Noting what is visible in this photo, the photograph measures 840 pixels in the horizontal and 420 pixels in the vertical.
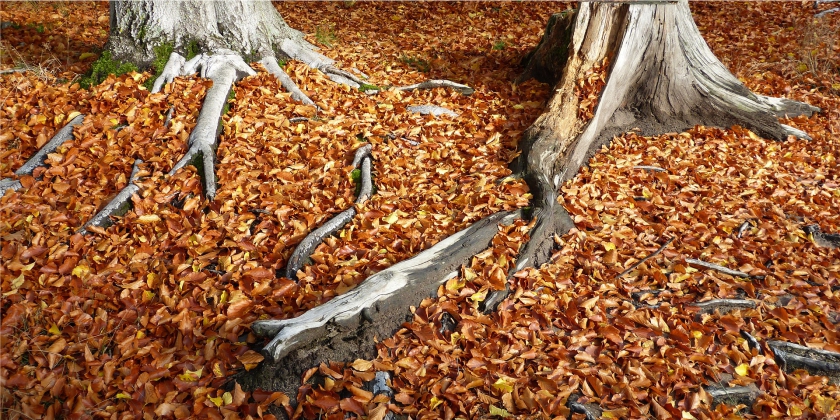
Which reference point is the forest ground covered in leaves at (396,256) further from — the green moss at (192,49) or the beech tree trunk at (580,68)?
the green moss at (192,49)

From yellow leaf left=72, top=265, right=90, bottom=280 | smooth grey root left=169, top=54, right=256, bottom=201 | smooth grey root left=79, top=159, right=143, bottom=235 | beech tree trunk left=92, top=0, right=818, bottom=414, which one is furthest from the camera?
beech tree trunk left=92, top=0, right=818, bottom=414

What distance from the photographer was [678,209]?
5.29 meters

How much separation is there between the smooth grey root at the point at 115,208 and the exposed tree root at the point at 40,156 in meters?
0.94

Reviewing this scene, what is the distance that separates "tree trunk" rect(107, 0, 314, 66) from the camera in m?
6.25

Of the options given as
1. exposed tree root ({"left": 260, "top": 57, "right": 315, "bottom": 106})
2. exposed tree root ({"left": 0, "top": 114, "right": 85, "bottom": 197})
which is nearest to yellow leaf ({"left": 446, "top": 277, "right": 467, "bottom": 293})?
exposed tree root ({"left": 260, "top": 57, "right": 315, "bottom": 106})

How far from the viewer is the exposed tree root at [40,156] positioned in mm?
4984

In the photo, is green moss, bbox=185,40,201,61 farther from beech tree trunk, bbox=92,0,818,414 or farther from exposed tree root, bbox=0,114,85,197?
exposed tree root, bbox=0,114,85,197

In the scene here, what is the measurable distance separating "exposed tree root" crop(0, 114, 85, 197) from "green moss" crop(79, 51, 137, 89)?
810 millimetres

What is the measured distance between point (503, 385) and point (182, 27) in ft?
17.9

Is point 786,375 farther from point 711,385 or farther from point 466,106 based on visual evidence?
point 466,106

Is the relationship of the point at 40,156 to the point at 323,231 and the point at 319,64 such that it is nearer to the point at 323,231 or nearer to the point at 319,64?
the point at 323,231

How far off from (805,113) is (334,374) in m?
6.86

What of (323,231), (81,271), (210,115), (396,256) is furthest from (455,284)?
(210,115)

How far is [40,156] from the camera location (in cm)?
522
